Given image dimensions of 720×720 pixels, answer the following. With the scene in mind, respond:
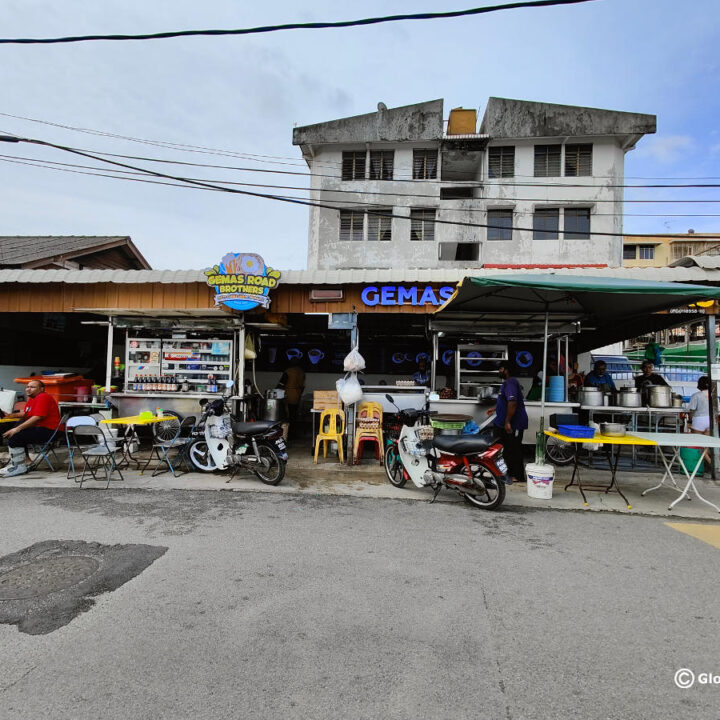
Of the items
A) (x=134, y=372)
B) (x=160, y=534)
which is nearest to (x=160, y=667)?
(x=160, y=534)

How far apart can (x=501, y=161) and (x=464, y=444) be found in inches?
819

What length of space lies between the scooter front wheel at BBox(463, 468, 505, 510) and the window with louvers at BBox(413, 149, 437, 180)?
20208mm

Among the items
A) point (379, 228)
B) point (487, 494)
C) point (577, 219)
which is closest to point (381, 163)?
point (379, 228)

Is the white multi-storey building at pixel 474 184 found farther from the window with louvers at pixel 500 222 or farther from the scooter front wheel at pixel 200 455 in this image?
the scooter front wheel at pixel 200 455

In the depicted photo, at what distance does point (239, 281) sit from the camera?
8.90 m

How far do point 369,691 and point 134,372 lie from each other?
9.19 meters

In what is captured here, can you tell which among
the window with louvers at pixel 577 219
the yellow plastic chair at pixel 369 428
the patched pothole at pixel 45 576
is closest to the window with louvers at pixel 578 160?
the window with louvers at pixel 577 219

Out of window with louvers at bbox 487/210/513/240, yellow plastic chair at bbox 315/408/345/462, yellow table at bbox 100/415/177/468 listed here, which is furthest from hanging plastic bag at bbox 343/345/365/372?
window with louvers at bbox 487/210/513/240

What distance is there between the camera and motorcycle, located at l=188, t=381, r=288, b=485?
24.3 feet

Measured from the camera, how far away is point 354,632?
3051mm

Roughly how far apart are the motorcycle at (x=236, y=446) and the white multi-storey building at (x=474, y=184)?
15.8 meters

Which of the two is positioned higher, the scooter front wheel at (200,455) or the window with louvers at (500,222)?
the window with louvers at (500,222)

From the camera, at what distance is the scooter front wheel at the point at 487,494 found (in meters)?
6.07

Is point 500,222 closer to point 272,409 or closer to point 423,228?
point 423,228
